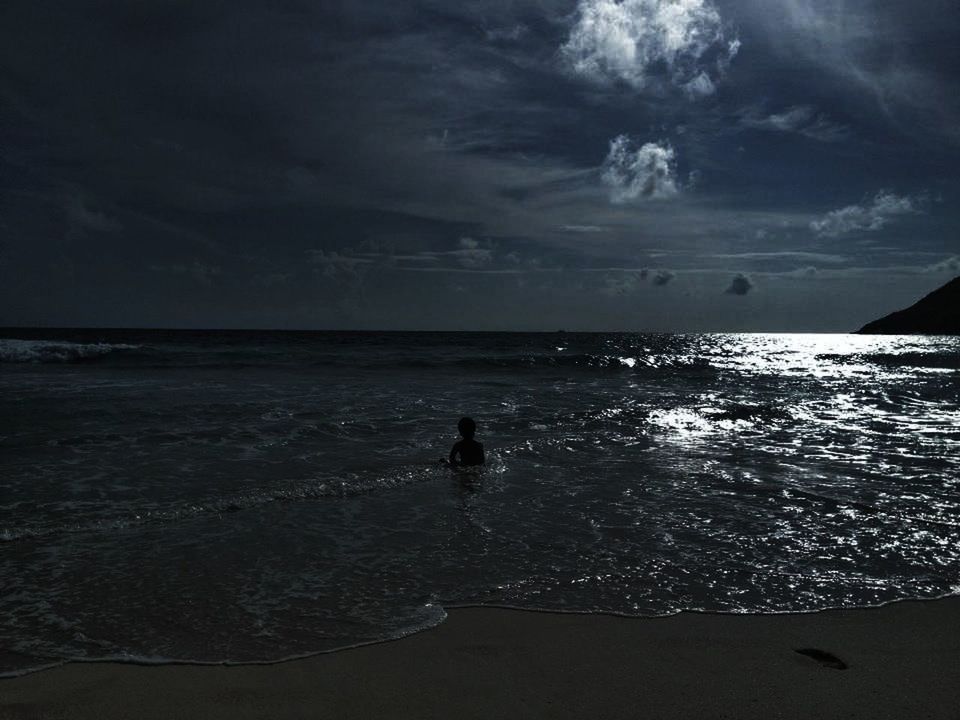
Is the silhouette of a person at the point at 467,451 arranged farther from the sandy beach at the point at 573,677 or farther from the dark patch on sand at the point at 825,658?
the dark patch on sand at the point at 825,658

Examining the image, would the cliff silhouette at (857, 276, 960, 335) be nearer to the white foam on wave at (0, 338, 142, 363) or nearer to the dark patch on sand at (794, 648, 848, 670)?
the white foam on wave at (0, 338, 142, 363)

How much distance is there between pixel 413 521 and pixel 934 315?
189170 mm

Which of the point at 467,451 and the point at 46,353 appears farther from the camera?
the point at 46,353

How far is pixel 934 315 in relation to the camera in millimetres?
155750

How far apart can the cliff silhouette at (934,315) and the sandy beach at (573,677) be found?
570ft

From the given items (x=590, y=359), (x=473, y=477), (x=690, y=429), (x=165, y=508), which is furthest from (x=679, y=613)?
(x=590, y=359)

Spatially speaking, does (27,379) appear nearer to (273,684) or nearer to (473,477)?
(473,477)

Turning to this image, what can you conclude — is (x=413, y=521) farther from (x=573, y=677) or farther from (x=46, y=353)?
(x=46, y=353)

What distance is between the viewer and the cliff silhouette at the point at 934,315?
146125mm

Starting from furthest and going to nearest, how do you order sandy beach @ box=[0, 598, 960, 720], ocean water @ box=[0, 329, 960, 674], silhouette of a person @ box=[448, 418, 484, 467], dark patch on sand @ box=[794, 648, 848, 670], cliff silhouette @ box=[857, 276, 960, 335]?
cliff silhouette @ box=[857, 276, 960, 335] < silhouette of a person @ box=[448, 418, 484, 467] < ocean water @ box=[0, 329, 960, 674] < dark patch on sand @ box=[794, 648, 848, 670] < sandy beach @ box=[0, 598, 960, 720]

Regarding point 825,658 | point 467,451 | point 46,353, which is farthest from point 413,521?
point 46,353

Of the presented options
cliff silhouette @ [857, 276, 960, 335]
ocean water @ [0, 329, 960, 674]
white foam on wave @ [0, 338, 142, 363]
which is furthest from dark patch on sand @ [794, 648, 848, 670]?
cliff silhouette @ [857, 276, 960, 335]

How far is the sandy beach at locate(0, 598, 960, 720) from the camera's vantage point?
11.2 feet

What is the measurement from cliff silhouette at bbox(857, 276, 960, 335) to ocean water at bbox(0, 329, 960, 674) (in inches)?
6442
